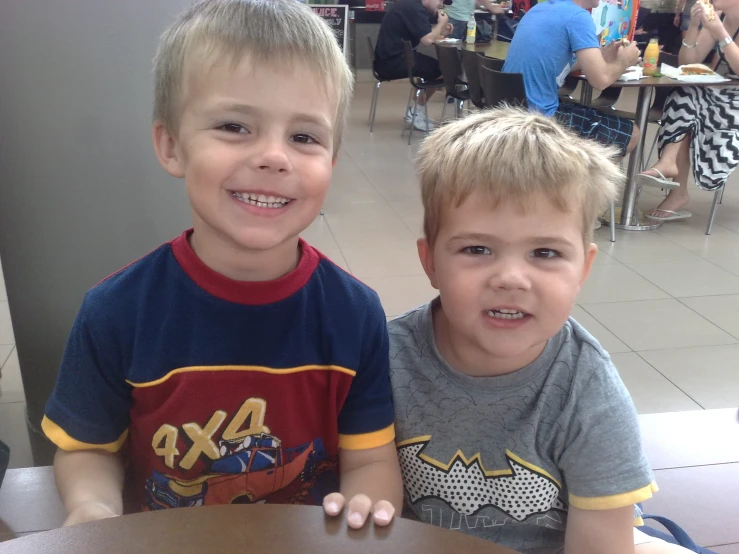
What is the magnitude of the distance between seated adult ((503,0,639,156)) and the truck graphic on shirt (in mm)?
3124

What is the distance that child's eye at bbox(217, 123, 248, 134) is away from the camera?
97 cm

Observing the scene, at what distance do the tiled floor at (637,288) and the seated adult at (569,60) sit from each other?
0.65 m

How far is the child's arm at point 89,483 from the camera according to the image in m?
1.00

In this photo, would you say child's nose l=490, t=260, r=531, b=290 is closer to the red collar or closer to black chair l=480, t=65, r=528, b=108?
the red collar

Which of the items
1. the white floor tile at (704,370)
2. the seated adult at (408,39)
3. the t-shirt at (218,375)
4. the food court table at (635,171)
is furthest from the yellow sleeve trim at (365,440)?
the seated adult at (408,39)

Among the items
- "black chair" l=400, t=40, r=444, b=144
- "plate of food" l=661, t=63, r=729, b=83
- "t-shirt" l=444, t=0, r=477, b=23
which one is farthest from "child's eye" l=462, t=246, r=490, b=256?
"t-shirt" l=444, t=0, r=477, b=23

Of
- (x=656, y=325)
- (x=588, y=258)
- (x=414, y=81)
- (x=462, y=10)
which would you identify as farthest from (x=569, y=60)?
(x=462, y=10)

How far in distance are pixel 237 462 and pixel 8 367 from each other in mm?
1908

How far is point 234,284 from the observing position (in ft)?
3.44

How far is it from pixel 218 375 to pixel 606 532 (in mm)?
632

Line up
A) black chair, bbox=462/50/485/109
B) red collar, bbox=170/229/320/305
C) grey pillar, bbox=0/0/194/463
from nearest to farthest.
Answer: red collar, bbox=170/229/320/305 < grey pillar, bbox=0/0/194/463 < black chair, bbox=462/50/485/109

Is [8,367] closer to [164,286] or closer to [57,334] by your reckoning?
[57,334]

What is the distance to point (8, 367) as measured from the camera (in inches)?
104

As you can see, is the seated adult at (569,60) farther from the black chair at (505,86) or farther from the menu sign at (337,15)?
the menu sign at (337,15)
